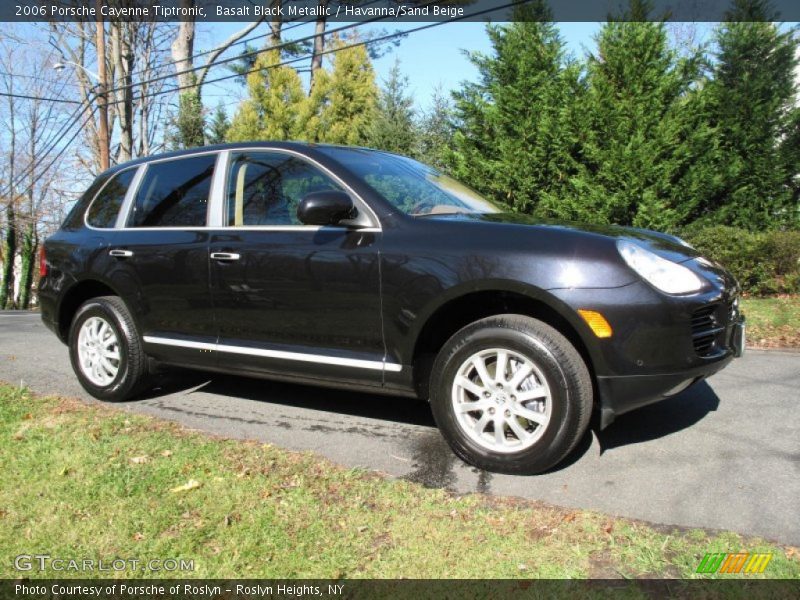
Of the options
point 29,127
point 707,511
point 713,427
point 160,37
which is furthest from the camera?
point 29,127

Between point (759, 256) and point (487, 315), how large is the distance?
6.93 metres

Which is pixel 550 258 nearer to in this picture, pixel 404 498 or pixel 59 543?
pixel 404 498

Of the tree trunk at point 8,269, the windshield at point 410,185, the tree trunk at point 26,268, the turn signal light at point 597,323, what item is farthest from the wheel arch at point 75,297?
the tree trunk at point 8,269

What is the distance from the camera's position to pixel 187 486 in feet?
10.2

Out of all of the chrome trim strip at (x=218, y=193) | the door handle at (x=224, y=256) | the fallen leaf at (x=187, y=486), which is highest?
the chrome trim strip at (x=218, y=193)

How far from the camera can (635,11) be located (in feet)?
33.9

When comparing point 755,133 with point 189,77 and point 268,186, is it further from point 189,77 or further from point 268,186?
point 189,77

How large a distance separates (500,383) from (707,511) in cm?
107

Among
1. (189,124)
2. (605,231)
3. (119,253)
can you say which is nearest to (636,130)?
(605,231)

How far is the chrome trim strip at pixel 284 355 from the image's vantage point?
3.60m

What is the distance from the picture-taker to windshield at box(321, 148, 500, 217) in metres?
3.81

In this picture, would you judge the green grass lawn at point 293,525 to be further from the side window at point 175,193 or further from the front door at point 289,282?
the side window at point 175,193

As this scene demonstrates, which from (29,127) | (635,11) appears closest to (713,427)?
(635,11)

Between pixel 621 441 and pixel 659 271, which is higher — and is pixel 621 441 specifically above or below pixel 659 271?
below
